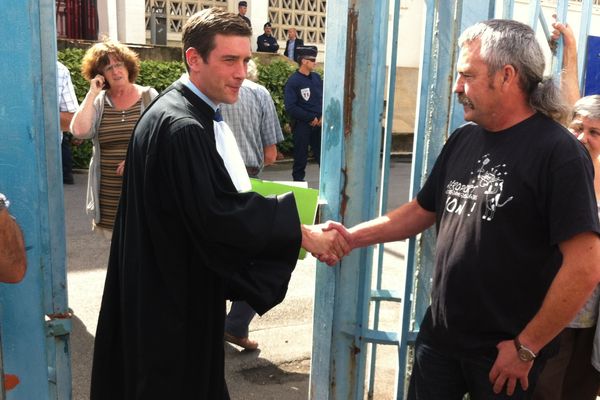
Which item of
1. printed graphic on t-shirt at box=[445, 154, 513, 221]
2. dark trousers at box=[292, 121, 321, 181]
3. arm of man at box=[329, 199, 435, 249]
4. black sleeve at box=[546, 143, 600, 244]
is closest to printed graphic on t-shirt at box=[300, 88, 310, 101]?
dark trousers at box=[292, 121, 321, 181]

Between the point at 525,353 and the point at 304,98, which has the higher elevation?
the point at 304,98

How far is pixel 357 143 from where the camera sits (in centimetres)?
275

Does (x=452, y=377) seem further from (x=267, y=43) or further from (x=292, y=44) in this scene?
(x=292, y=44)

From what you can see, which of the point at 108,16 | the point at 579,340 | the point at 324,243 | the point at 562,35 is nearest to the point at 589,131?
the point at 562,35

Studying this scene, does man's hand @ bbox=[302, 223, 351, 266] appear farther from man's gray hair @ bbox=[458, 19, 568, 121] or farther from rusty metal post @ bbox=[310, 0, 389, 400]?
man's gray hair @ bbox=[458, 19, 568, 121]

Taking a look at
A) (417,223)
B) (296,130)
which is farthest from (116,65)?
(296,130)

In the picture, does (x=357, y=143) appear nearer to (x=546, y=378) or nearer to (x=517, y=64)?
(x=517, y=64)

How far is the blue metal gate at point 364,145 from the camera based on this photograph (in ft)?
8.77

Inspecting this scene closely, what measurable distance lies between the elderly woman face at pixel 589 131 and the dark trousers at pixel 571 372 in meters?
0.78

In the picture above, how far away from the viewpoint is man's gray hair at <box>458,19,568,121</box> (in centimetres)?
218

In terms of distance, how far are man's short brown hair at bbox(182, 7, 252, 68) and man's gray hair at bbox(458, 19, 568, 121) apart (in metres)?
0.86

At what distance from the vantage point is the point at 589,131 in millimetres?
2963

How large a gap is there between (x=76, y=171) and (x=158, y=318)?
9.57m

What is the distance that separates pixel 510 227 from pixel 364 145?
79 cm
